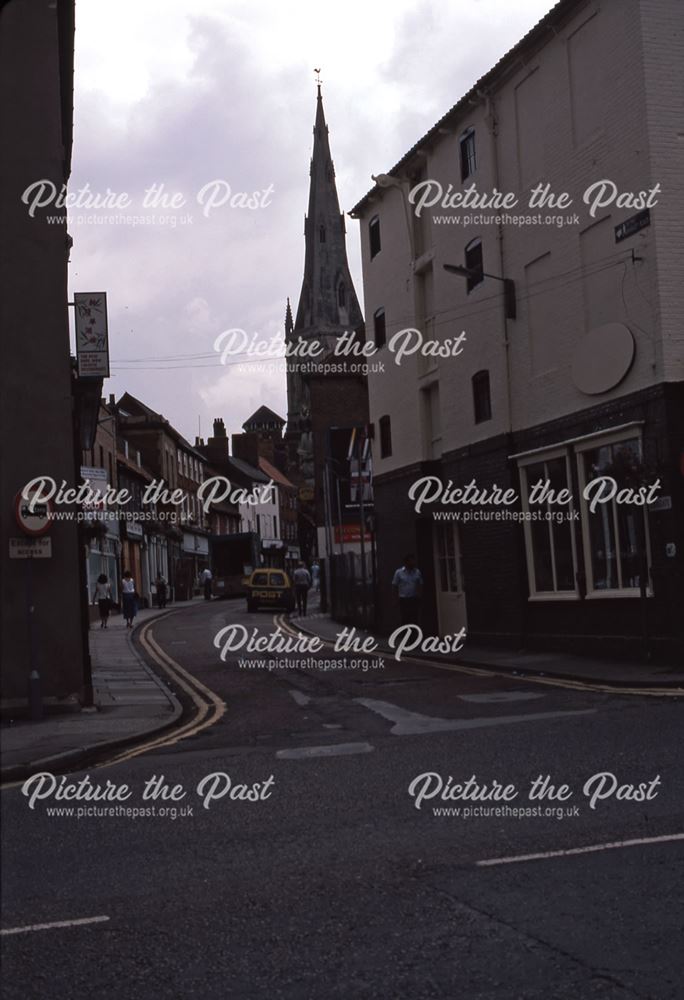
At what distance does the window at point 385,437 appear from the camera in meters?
32.0

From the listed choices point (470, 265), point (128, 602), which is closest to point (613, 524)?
point (470, 265)

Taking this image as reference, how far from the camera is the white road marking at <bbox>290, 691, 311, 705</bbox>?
15761 mm

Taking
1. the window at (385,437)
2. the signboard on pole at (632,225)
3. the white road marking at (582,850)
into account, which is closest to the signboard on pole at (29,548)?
the white road marking at (582,850)

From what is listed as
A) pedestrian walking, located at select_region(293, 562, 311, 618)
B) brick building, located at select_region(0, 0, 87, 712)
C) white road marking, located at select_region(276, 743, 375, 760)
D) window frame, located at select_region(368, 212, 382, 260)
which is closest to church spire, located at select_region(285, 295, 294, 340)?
pedestrian walking, located at select_region(293, 562, 311, 618)

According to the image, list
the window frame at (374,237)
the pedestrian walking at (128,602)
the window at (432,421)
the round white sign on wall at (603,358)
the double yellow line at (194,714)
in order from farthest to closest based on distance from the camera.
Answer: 1. the pedestrian walking at (128,602)
2. the window frame at (374,237)
3. the window at (432,421)
4. the round white sign on wall at (603,358)
5. the double yellow line at (194,714)

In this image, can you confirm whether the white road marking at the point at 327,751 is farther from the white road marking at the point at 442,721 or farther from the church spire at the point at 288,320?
the church spire at the point at 288,320

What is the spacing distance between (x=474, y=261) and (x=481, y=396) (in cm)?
296

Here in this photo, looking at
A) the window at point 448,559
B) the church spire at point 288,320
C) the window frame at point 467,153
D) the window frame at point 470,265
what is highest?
the church spire at point 288,320

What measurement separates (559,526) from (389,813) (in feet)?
48.3

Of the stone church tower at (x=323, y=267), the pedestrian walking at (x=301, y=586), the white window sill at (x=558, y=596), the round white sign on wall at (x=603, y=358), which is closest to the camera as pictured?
the round white sign on wall at (x=603, y=358)

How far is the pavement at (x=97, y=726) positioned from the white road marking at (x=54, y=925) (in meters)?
5.00

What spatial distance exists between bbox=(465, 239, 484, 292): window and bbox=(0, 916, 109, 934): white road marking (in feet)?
68.5

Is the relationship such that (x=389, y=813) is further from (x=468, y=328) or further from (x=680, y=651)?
(x=468, y=328)

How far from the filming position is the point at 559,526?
21984 mm
